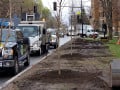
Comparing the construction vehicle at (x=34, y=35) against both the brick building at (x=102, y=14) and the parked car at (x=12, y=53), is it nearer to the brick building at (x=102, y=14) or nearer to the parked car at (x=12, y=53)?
the parked car at (x=12, y=53)

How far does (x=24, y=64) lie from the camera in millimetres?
22438

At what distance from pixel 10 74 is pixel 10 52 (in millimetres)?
1465

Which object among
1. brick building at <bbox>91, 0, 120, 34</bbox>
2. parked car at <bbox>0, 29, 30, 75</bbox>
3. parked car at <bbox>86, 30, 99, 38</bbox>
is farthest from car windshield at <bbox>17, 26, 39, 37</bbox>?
parked car at <bbox>86, 30, 99, 38</bbox>

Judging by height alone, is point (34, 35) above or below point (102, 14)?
below

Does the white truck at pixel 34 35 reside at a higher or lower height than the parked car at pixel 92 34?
higher

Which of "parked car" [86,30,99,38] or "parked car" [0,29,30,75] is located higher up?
"parked car" [0,29,30,75]

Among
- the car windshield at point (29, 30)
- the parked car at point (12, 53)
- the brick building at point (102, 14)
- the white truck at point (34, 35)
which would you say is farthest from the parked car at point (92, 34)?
the parked car at point (12, 53)

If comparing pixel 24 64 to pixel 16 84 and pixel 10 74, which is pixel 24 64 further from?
pixel 16 84

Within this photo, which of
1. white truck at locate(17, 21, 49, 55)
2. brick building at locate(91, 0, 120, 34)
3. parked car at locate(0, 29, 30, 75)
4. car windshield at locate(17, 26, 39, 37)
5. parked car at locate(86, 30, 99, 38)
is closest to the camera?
parked car at locate(0, 29, 30, 75)

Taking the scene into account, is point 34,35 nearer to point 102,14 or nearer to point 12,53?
point 12,53

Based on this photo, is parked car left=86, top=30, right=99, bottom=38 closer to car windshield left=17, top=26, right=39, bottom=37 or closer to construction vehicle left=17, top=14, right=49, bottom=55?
construction vehicle left=17, top=14, right=49, bottom=55

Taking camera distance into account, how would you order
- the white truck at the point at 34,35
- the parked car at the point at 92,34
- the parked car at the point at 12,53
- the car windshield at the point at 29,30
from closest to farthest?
the parked car at the point at 12,53 < the white truck at the point at 34,35 < the car windshield at the point at 29,30 < the parked car at the point at 92,34

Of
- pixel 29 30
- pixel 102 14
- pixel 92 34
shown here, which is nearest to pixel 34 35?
pixel 29 30

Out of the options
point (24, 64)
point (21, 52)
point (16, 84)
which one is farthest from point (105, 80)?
point (24, 64)
